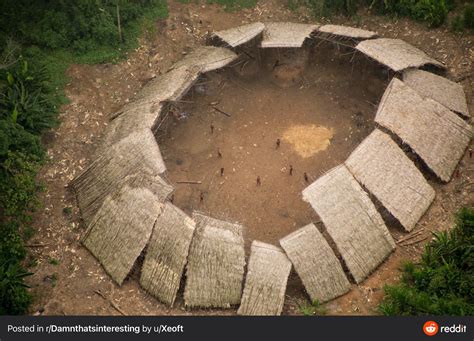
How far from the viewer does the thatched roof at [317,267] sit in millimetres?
13203

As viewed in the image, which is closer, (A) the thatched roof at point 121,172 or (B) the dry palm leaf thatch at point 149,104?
(A) the thatched roof at point 121,172

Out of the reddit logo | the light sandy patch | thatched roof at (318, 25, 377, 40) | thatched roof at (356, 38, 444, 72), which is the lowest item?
the light sandy patch

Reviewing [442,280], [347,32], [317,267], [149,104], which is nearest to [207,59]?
[149,104]

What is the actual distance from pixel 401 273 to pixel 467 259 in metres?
1.64

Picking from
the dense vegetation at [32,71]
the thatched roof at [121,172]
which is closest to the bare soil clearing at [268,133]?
the thatched roof at [121,172]

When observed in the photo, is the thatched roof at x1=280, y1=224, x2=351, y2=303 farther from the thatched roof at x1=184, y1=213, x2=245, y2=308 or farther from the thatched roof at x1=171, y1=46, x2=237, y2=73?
the thatched roof at x1=171, y1=46, x2=237, y2=73

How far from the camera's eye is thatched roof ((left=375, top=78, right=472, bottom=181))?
15.1 m

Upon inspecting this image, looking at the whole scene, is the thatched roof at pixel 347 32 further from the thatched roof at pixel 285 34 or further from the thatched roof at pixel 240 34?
the thatched roof at pixel 240 34

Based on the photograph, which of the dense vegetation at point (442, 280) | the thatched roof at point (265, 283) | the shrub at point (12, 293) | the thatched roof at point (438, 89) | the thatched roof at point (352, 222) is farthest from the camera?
the thatched roof at point (438, 89)

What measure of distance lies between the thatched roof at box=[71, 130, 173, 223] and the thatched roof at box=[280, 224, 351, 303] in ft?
12.3

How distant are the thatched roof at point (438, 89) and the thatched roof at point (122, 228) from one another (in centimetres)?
879

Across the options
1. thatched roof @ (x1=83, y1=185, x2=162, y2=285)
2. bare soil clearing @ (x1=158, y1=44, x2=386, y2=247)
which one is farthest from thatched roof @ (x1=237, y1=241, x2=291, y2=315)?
thatched roof @ (x1=83, y1=185, x2=162, y2=285)

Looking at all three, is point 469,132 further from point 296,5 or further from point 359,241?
point 296,5

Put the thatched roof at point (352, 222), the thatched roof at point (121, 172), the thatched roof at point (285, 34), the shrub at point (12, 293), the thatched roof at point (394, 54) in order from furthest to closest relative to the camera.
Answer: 1. the thatched roof at point (285, 34)
2. the thatched roof at point (394, 54)
3. the thatched roof at point (121, 172)
4. the thatched roof at point (352, 222)
5. the shrub at point (12, 293)
